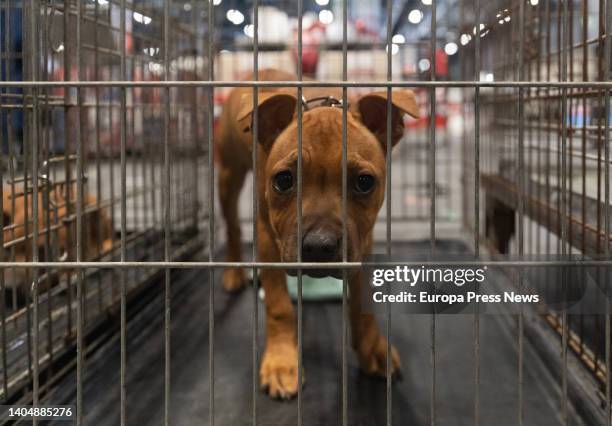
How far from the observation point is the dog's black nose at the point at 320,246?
3.96ft

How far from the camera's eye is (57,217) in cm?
178

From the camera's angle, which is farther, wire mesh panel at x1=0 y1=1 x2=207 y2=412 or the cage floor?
the cage floor

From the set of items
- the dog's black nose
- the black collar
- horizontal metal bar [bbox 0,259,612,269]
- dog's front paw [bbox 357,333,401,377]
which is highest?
the black collar

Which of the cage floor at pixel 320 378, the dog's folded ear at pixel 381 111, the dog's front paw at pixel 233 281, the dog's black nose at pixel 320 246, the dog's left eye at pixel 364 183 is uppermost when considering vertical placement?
the dog's folded ear at pixel 381 111

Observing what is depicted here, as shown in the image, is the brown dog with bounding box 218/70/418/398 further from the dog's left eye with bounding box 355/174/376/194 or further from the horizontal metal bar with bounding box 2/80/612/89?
the horizontal metal bar with bounding box 2/80/612/89

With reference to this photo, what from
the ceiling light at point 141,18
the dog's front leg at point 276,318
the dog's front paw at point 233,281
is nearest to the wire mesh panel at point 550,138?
the dog's front leg at point 276,318

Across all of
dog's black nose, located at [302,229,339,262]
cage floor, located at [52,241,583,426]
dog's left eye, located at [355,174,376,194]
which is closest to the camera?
dog's black nose, located at [302,229,339,262]

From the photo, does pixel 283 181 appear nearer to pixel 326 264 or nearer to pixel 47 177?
pixel 326 264

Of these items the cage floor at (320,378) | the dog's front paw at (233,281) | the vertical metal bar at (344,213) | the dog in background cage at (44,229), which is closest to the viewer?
the vertical metal bar at (344,213)

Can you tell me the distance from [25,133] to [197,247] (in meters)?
1.45

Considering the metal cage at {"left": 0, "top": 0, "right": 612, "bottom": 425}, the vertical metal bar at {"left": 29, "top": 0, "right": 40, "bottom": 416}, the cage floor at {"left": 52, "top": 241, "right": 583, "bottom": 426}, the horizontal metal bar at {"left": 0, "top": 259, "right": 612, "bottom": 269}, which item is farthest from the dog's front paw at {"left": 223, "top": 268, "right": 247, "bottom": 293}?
the horizontal metal bar at {"left": 0, "top": 259, "right": 612, "bottom": 269}

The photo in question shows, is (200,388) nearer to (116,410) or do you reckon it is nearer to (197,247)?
(116,410)

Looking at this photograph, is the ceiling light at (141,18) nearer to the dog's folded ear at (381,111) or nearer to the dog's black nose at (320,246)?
the dog's folded ear at (381,111)

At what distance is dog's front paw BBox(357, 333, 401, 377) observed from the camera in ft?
5.52
